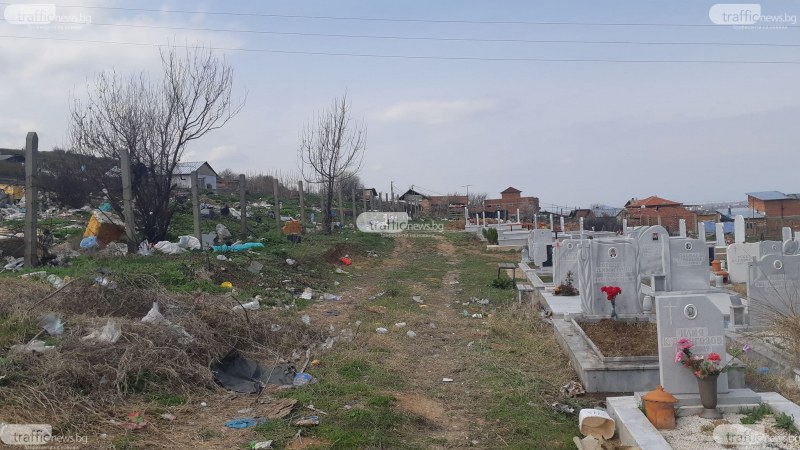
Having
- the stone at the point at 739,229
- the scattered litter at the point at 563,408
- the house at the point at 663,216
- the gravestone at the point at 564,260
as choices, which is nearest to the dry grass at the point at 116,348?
the scattered litter at the point at 563,408

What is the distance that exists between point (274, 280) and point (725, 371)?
834cm

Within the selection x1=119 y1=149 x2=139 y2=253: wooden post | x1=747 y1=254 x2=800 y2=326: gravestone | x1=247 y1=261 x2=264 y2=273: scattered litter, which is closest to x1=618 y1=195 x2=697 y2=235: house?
x1=747 y1=254 x2=800 y2=326: gravestone

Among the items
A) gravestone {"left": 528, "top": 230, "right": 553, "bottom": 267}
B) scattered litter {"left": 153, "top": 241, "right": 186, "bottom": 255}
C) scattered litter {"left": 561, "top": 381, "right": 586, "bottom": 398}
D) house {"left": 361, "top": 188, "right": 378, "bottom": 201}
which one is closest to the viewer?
scattered litter {"left": 561, "top": 381, "right": 586, "bottom": 398}

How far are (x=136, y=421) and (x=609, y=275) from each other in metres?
7.13

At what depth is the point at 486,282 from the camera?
50.6ft

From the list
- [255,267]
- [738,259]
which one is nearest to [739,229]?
[738,259]

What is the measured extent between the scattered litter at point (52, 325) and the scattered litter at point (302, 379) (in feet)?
7.61

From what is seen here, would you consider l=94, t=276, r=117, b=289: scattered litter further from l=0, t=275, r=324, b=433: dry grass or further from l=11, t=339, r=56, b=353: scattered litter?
l=11, t=339, r=56, b=353: scattered litter

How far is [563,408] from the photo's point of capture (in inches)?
229

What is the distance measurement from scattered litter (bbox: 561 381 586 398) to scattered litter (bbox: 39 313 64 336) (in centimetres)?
510

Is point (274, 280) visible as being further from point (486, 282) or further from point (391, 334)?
point (486, 282)

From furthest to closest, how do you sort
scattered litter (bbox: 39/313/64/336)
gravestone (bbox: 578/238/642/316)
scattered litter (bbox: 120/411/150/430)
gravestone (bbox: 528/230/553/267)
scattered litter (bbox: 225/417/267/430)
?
1. gravestone (bbox: 528/230/553/267)
2. gravestone (bbox: 578/238/642/316)
3. scattered litter (bbox: 39/313/64/336)
4. scattered litter (bbox: 225/417/267/430)
5. scattered litter (bbox: 120/411/150/430)

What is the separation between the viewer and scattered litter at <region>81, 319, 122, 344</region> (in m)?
5.71

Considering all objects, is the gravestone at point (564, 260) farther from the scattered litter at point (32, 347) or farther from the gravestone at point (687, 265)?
the scattered litter at point (32, 347)
